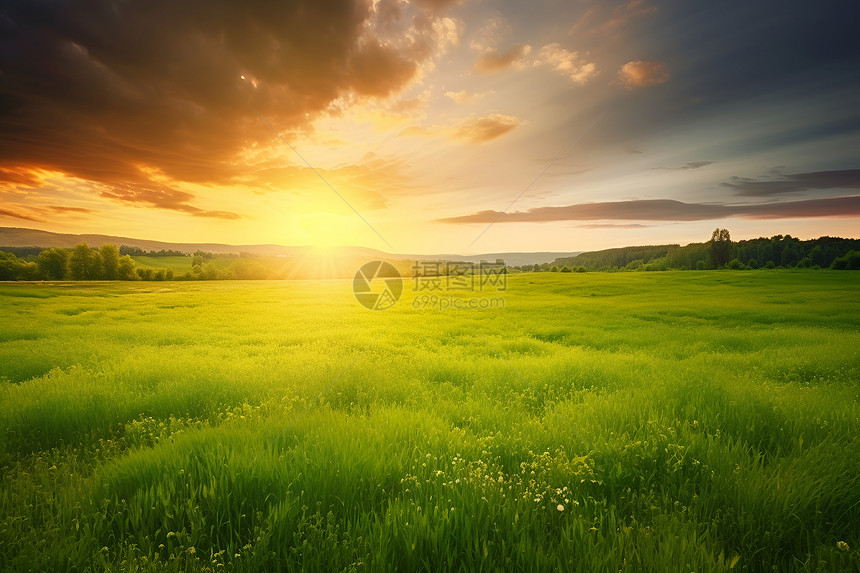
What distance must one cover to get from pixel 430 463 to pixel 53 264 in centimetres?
9147

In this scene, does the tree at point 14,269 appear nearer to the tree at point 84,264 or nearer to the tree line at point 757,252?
the tree at point 84,264

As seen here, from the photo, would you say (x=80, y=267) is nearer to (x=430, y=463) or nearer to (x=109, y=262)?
(x=109, y=262)

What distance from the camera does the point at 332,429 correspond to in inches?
211

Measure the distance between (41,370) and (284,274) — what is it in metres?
86.5

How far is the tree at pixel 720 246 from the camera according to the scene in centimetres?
13000

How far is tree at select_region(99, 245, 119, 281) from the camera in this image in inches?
2726

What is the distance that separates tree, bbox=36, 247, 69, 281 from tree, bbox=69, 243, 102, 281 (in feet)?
2.87

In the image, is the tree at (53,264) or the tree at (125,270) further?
the tree at (125,270)

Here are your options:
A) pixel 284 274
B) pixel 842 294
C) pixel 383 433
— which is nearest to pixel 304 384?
pixel 383 433

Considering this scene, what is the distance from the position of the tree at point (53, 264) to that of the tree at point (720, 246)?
629 ft

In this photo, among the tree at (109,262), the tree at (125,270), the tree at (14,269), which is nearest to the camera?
the tree at (14,269)

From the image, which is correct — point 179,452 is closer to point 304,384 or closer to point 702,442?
point 304,384

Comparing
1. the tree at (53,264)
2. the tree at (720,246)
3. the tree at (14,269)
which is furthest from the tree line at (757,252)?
the tree at (14,269)

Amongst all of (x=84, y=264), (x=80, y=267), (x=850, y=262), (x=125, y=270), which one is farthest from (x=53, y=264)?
(x=850, y=262)
